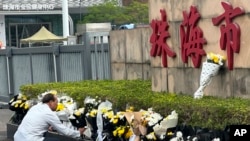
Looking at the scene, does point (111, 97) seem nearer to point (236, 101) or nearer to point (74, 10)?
point (236, 101)

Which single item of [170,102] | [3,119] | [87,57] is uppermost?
[87,57]

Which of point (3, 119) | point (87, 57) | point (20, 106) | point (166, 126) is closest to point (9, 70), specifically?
point (3, 119)

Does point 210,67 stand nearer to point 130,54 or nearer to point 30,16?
point 130,54

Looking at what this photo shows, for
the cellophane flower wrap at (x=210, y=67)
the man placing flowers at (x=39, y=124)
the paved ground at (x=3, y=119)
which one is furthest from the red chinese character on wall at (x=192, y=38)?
the paved ground at (x=3, y=119)

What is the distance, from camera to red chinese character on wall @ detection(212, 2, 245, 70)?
8.26 m

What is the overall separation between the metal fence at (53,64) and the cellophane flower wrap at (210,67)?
5902mm

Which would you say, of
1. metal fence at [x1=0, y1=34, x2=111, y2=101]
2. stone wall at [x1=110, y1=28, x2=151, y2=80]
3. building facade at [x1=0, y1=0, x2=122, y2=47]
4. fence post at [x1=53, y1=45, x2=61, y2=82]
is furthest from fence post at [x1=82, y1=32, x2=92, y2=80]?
building facade at [x1=0, y1=0, x2=122, y2=47]

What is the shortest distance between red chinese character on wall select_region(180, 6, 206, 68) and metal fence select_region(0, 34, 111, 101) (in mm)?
5142

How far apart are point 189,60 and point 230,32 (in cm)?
128

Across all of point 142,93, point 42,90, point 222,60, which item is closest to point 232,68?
point 222,60

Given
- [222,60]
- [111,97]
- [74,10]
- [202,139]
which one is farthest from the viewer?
[74,10]

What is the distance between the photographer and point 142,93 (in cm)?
1047

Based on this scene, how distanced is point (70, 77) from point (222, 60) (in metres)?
7.88

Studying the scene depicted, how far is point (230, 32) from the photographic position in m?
8.39
